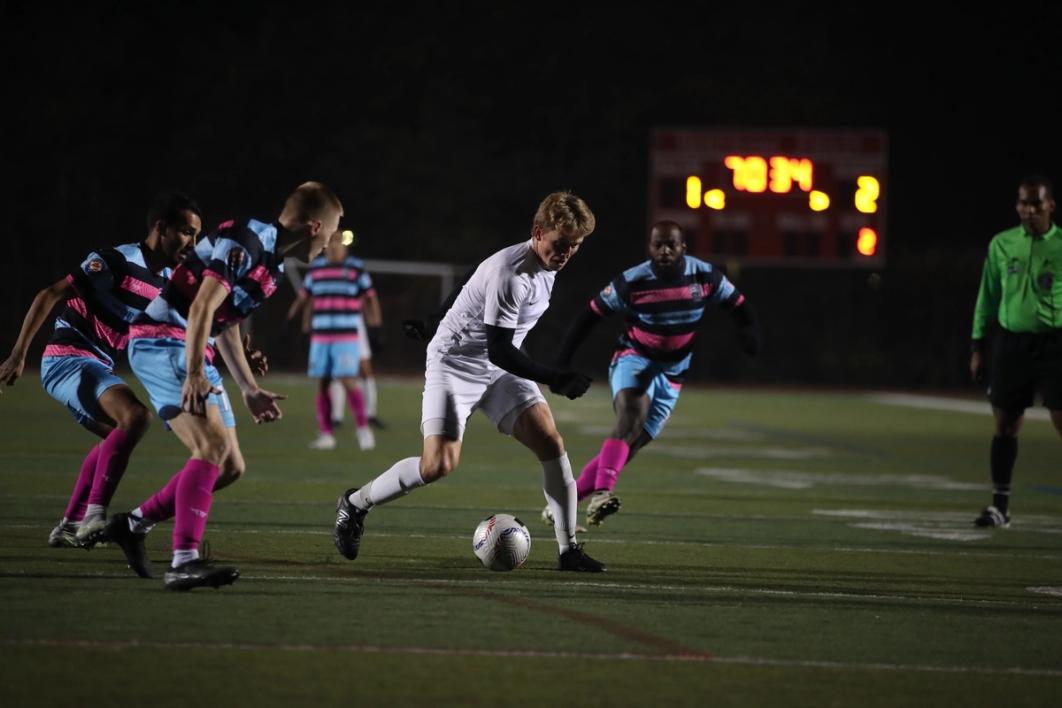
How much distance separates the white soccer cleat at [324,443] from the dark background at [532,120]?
2117 cm

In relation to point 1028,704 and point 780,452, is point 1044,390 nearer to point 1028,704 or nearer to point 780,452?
point 1028,704

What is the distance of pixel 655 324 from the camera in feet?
32.6

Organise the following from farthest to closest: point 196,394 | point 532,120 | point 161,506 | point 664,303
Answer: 1. point 532,120
2. point 664,303
3. point 161,506
4. point 196,394

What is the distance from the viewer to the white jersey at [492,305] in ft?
23.5

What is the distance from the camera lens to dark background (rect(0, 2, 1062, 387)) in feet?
122

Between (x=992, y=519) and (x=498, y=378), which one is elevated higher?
Answer: (x=498, y=378)

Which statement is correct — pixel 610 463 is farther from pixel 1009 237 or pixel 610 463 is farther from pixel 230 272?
pixel 230 272

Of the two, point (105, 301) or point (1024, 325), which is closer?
point (105, 301)

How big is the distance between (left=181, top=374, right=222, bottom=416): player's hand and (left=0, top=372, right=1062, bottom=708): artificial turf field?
2.51 feet

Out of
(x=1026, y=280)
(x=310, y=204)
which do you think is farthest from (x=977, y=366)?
(x=310, y=204)

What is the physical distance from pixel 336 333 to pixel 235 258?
29.8ft

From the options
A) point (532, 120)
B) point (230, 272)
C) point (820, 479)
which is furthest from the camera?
point (532, 120)

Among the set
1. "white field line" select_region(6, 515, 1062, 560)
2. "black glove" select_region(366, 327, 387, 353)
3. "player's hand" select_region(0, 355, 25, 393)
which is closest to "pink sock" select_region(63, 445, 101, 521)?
"player's hand" select_region(0, 355, 25, 393)

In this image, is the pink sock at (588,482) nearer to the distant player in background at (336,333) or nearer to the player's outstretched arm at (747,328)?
the player's outstretched arm at (747,328)
